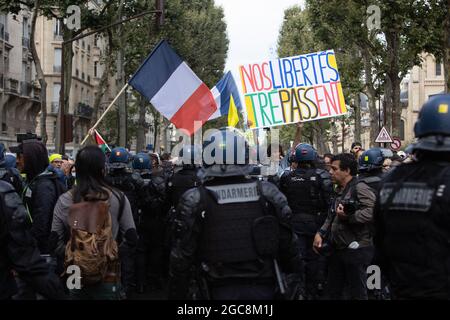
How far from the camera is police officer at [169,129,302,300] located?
14.0ft

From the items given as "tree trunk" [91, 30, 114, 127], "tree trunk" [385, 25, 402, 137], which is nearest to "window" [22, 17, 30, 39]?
"tree trunk" [91, 30, 114, 127]

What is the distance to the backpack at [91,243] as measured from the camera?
4.88 m

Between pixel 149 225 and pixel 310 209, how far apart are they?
7.63 ft

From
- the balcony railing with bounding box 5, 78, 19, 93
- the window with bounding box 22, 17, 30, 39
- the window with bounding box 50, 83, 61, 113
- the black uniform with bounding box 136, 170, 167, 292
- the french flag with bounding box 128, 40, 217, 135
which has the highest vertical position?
the window with bounding box 22, 17, 30, 39

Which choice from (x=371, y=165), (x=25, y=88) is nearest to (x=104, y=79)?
(x=371, y=165)

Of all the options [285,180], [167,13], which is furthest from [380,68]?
[285,180]

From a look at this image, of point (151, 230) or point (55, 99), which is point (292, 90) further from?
point (55, 99)

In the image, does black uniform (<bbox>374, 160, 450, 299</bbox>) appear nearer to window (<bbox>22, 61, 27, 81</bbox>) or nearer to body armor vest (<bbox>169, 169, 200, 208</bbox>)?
body armor vest (<bbox>169, 169, 200, 208</bbox>)

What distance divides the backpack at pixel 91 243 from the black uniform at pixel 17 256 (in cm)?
90

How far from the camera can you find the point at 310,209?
8.85m

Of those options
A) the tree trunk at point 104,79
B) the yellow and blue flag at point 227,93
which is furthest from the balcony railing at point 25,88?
the yellow and blue flag at point 227,93

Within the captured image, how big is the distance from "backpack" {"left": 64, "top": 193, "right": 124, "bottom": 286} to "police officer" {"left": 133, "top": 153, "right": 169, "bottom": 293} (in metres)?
3.97
